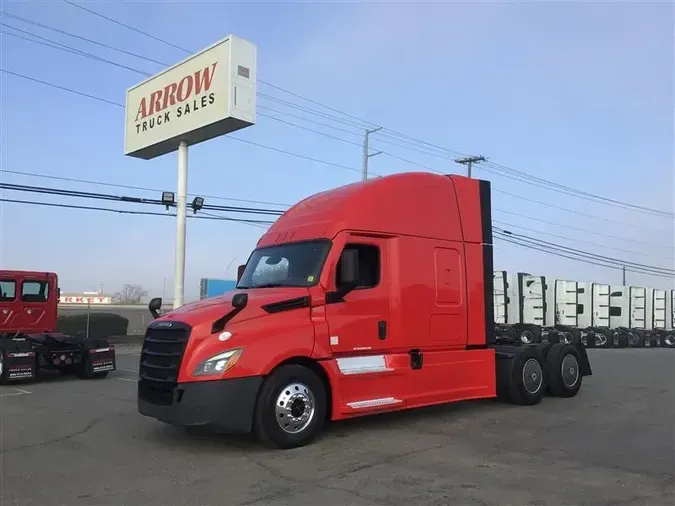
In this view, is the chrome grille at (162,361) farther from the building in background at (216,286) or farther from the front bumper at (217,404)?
the building in background at (216,286)

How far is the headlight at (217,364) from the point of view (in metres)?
7.16

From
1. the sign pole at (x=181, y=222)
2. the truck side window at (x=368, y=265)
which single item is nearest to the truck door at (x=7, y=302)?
the sign pole at (x=181, y=222)

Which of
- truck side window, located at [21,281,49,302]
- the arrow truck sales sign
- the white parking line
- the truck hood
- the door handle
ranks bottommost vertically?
the white parking line

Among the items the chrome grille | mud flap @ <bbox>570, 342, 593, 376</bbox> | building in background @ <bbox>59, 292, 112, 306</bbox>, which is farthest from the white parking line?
building in background @ <bbox>59, 292, 112, 306</bbox>

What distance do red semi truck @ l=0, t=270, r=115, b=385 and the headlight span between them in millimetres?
9057

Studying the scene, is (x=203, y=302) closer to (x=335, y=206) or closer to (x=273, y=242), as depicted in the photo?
(x=273, y=242)

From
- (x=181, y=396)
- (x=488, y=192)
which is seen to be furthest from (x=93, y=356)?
(x=488, y=192)

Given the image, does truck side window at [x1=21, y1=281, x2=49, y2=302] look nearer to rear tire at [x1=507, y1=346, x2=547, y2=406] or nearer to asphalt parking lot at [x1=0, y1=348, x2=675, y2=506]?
asphalt parking lot at [x1=0, y1=348, x2=675, y2=506]

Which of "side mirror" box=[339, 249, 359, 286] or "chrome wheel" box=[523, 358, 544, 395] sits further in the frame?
"chrome wheel" box=[523, 358, 544, 395]

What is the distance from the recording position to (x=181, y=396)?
7.21m

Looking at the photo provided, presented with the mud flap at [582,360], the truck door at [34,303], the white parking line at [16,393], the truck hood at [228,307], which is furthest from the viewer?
the truck door at [34,303]

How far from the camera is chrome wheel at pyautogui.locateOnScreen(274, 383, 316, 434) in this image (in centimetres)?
741

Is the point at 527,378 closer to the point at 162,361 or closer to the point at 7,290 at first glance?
the point at 162,361

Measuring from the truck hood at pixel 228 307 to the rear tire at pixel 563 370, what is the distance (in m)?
5.97
